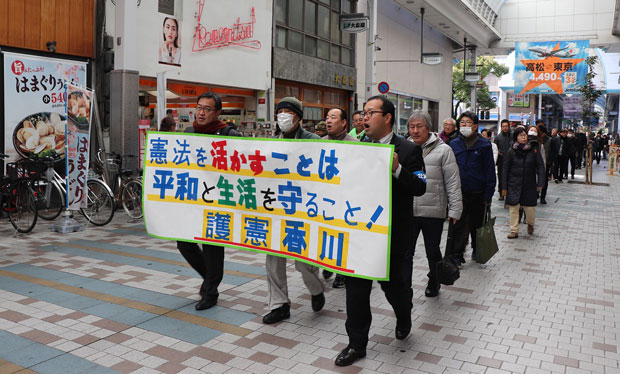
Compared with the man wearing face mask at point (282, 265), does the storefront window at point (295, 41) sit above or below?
above

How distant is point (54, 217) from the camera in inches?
376

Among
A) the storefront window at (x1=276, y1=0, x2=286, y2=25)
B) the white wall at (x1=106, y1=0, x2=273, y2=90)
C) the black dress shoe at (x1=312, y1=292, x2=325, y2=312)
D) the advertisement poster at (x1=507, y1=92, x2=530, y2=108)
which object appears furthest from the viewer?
the advertisement poster at (x1=507, y1=92, x2=530, y2=108)

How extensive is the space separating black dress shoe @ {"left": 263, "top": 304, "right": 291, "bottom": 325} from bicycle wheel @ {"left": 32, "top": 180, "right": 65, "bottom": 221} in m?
5.55

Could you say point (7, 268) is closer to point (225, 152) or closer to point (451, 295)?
point (225, 152)

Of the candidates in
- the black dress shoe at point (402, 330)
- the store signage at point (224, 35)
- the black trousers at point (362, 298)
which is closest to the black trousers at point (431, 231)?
the black dress shoe at point (402, 330)

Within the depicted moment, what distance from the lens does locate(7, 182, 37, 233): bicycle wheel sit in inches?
328

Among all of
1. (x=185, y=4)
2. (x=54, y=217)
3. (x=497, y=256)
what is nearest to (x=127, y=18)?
(x=185, y=4)

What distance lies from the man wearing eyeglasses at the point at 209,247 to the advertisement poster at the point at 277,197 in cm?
15

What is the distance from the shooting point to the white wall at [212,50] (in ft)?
39.5

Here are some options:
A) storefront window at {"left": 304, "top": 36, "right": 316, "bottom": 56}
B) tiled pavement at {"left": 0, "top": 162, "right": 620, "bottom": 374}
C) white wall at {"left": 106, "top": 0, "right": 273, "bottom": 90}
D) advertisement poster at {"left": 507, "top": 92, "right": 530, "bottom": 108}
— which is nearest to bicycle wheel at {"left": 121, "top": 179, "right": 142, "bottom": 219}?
tiled pavement at {"left": 0, "top": 162, "right": 620, "bottom": 374}

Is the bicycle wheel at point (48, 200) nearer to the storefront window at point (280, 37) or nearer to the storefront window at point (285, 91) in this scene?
the storefront window at point (285, 91)

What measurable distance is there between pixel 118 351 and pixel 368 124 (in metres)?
2.42

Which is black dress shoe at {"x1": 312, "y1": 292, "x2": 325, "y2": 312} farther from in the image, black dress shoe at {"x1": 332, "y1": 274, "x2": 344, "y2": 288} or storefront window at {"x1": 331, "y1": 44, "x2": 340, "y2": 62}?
storefront window at {"x1": 331, "y1": 44, "x2": 340, "y2": 62}

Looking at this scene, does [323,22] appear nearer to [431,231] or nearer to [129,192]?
[129,192]
